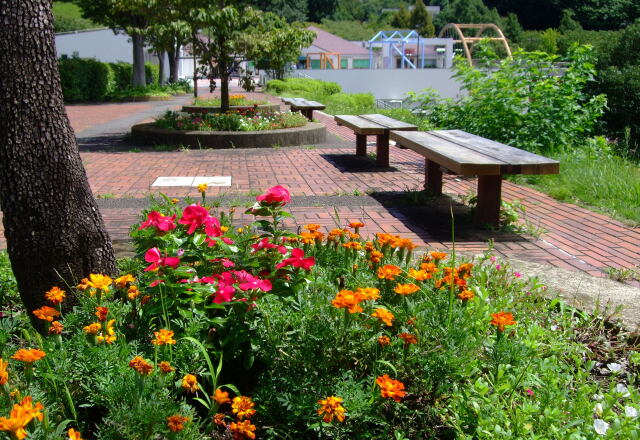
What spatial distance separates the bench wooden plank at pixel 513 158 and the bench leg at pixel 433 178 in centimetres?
33

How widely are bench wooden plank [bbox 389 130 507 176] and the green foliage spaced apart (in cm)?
165

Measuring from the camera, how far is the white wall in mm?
26484

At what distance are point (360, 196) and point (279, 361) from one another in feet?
15.4

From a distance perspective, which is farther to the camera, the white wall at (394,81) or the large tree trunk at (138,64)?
the large tree trunk at (138,64)

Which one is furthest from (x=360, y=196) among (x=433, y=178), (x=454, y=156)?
(x=454, y=156)

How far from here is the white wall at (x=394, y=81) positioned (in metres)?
26.5

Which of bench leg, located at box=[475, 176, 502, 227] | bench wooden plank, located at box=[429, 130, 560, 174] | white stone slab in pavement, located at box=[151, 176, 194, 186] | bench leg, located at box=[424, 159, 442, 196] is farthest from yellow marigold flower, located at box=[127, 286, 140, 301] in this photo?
white stone slab in pavement, located at box=[151, 176, 194, 186]

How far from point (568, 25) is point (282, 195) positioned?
7187 centimetres

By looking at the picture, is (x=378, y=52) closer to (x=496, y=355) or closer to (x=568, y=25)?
(x=568, y=25)

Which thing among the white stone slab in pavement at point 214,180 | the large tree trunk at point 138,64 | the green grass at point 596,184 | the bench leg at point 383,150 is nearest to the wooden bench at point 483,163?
the green grass at point 596,184

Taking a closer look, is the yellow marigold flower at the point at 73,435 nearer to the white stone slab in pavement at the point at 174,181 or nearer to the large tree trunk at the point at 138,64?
the white stone slab in pavement at the point at 174,181

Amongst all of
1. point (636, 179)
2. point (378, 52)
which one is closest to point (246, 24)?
point (636, 179)

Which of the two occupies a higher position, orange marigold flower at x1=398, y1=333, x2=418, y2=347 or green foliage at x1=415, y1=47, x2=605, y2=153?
green foliage at x1=415, y1=47, x2=605, y2=153

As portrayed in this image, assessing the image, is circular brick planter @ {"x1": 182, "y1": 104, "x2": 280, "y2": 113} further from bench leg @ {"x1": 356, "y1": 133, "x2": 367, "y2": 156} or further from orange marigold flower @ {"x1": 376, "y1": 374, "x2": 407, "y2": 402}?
orange marigold flower @ {"x1": 376, "y1": 374, "x2": 407, "y2": 402}
